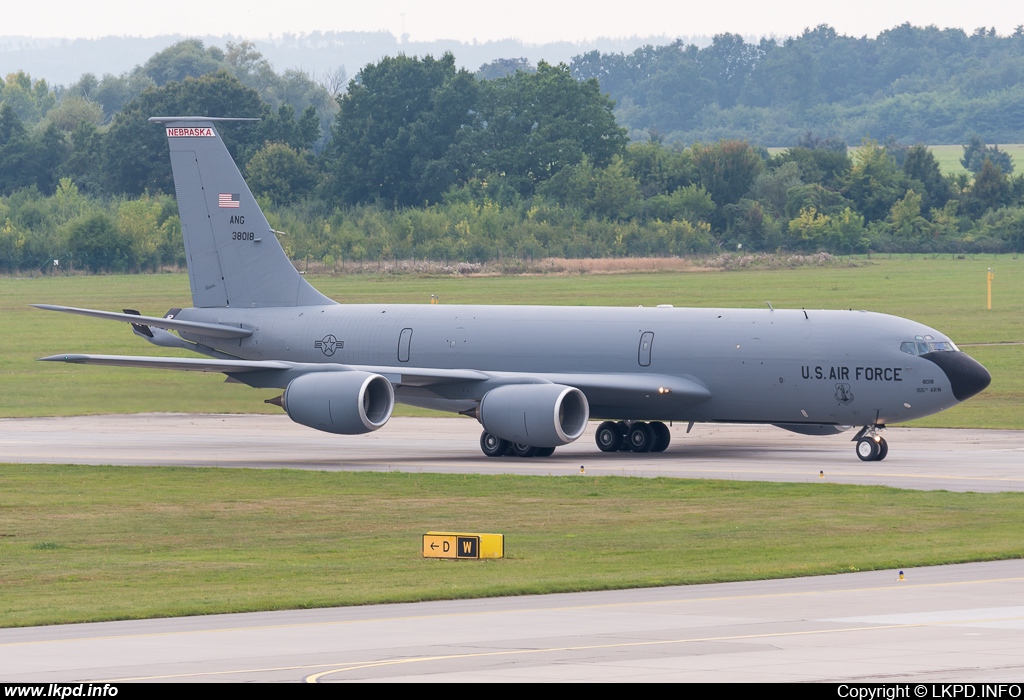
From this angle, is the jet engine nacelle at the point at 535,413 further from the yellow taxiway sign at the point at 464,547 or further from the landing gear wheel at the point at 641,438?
the yellow taxiway sign at the point at 464,547

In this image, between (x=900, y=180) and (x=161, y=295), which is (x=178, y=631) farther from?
(x=900, y=180)

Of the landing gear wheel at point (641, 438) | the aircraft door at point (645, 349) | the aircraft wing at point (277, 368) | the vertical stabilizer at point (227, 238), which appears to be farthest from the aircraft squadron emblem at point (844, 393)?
the vertical stabilizer at point (227, 238)

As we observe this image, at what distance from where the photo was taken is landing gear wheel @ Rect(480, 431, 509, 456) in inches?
1783

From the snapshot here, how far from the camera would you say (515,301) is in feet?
332

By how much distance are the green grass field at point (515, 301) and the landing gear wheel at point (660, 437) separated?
1160 centimetres

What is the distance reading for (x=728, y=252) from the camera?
14888cm

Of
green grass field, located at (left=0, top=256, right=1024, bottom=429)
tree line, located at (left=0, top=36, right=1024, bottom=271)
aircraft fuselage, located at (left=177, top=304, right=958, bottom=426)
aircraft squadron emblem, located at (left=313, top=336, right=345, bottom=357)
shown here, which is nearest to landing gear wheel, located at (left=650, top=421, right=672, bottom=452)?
aircraft fuselage, located at (left=177, top=304, right=958, bottom=426)

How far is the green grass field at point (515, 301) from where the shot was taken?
183 feet

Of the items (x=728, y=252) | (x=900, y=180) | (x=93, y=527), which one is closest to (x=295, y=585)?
(x=93, y=527)

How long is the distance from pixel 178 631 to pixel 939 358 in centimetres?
2762

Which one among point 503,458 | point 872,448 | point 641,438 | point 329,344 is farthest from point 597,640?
point 329,344

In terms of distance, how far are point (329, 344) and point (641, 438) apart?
390 inches

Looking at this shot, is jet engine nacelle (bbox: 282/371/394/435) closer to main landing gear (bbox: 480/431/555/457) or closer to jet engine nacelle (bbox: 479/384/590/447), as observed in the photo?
jet engine nacelle (bbox: 479/384/590/447)

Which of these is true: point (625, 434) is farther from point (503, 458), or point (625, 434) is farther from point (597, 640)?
point (597, 640)
